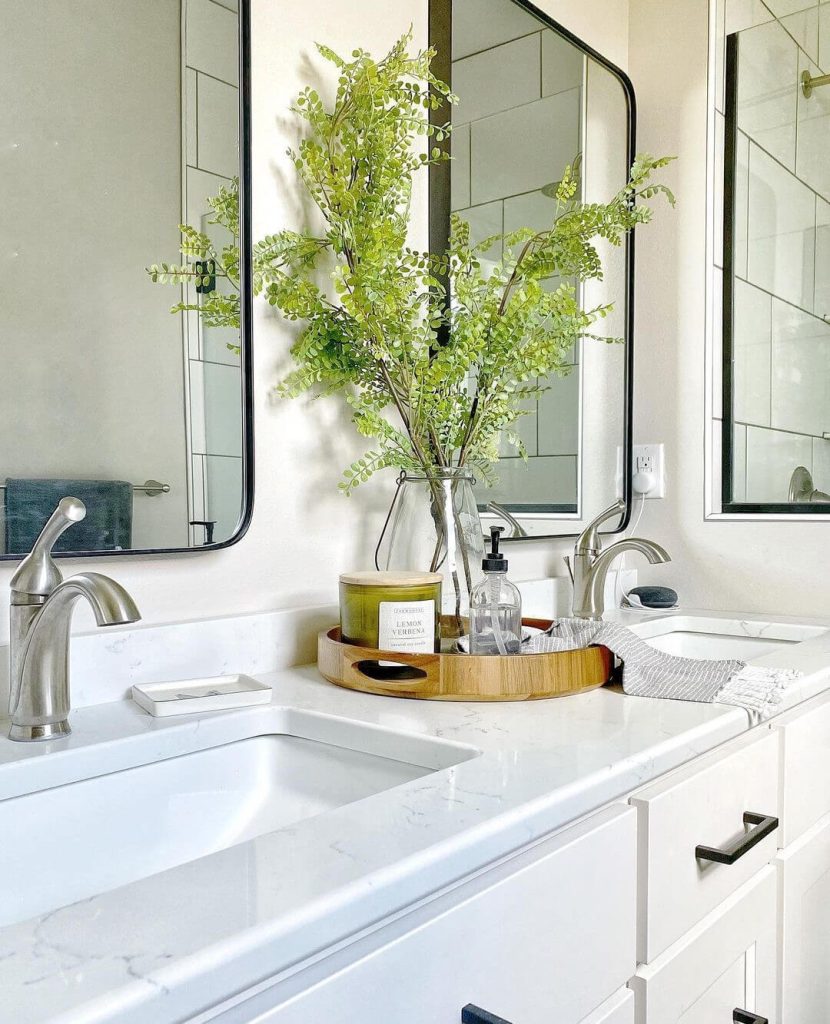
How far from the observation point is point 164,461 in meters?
1.03

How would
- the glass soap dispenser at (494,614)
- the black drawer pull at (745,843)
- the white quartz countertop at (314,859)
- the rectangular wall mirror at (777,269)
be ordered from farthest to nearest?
the rectangular wall mirror at (777,269) → the glass soap dispenser at (494,614) → the black drawer pull at (745,843) → the white quartz countertop at (314,859)

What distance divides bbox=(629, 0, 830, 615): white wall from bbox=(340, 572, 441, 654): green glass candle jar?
90cm

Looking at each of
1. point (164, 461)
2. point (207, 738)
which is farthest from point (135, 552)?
point (207, 738)

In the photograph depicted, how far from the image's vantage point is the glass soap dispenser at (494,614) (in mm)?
1087

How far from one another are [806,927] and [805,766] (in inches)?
8.0

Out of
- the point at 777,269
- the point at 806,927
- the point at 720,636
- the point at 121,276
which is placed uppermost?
the point at 777,269

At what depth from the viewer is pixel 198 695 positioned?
3.12 feet

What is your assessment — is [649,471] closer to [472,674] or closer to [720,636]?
[720,636]

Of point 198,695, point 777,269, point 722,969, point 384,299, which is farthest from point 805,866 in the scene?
point 777,269

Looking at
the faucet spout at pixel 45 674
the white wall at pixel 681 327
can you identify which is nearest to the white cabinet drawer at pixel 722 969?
the faucet spout at pixel 45 674

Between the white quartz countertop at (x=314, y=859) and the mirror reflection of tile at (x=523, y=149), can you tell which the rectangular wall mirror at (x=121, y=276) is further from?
the mirror reflection of tile at (x=523, y=149)

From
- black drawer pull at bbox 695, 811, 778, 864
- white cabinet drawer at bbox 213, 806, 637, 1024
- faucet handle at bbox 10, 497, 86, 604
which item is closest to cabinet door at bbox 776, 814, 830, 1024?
black drawer pull at bbox 695, 811, 778, 864

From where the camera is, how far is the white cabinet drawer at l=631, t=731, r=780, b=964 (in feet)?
2.54

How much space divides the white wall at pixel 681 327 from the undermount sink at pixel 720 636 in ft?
0.53
